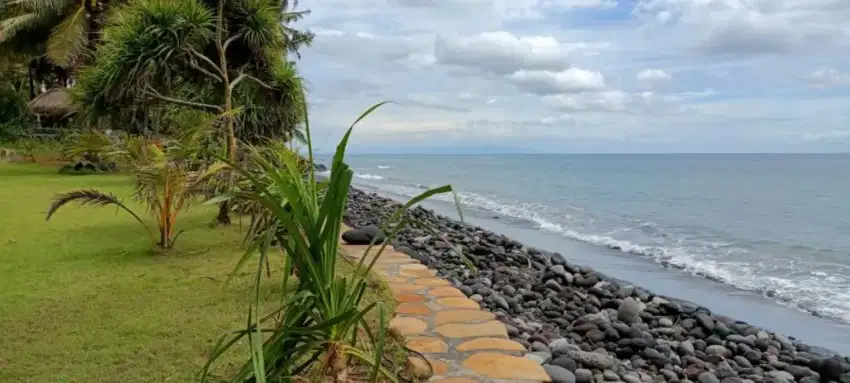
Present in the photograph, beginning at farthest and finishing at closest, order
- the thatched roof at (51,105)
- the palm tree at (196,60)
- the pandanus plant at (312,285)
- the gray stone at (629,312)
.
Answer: the thatched roof at (51,105) < the palm tree at (196,60) < the gray stone at (629,312) < the pandanus plant at (312,285)

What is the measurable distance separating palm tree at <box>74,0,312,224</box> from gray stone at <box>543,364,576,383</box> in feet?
12.3

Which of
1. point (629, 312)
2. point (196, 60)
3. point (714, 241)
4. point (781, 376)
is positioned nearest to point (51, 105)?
point (196, 60)

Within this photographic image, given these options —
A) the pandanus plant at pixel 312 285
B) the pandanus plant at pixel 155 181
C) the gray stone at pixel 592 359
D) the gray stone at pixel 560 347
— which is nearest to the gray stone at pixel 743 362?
the gray stone at pixel 592 359

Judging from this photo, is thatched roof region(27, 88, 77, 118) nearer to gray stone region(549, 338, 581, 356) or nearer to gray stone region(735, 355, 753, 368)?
gray stone region(549, 338, 581, 356)

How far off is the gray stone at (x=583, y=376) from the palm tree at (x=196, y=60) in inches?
149

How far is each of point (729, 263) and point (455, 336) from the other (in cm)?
710

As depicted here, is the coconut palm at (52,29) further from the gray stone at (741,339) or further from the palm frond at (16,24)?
the gray stone at (741,339)

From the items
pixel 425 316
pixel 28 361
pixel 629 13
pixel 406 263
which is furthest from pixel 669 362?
pixel 629 13

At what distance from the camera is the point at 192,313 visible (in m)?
3.39

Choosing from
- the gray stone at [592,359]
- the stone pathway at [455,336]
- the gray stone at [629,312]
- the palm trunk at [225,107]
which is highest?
the palm trunk at [225,107]

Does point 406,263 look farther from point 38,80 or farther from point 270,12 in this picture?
point 38,80

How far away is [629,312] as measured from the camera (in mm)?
4496

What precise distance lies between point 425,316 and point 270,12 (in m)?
4.87

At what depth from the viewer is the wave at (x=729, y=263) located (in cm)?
648
